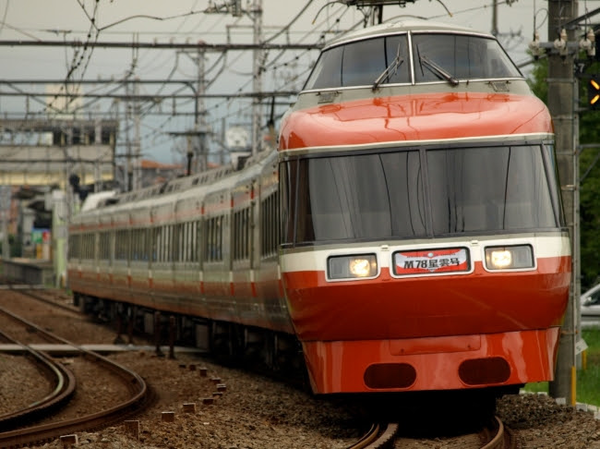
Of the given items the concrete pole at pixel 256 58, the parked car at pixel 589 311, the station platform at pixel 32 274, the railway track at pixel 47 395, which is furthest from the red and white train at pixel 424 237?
the station platform at pixel 32 274

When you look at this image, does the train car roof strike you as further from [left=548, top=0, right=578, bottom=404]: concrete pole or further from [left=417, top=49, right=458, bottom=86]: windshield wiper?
[left=548, top=0, right=578, bottom=404]: concrete pole

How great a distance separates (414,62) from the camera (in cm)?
1273

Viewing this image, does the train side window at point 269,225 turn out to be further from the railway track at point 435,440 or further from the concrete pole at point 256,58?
the concrete pole at point 256,58

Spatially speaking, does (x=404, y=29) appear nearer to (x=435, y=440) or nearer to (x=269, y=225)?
(x=269, y=225)

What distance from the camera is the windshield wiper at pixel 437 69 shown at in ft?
40.7

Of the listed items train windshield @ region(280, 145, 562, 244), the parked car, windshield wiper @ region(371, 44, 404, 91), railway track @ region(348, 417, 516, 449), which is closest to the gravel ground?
railway track @ region(348, 417, 516, 449)

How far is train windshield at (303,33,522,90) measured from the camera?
12648mm

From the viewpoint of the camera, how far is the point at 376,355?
11266mm

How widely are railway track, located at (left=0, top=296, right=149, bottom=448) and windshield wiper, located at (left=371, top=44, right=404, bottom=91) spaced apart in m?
4.37

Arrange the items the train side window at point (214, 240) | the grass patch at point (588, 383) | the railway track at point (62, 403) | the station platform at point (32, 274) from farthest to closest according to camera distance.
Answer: the station platform at point (32, 274) < the train side window at point (214, 240) < the grass patch at point (588, 383) < the railway track at point (62, 403)

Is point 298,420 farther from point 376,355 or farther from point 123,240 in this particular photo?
point 123,240

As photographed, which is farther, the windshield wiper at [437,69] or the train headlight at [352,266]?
the windshield wiper at [437,69]

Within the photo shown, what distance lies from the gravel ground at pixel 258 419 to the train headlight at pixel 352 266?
1403 mm

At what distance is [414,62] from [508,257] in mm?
2439
